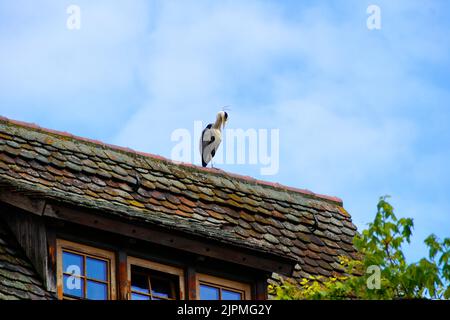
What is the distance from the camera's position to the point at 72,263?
21.6m

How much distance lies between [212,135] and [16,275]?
10.6 m

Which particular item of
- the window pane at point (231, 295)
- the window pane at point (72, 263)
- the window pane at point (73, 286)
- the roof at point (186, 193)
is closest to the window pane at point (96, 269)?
the window pane at point (72, 263)

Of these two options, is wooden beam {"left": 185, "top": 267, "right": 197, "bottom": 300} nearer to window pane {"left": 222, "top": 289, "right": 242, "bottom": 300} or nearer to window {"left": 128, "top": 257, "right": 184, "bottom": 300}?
window {"left": 128, "top": 257, "right": 184, "bottom": 300}

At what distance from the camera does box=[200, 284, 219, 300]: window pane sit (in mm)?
22375

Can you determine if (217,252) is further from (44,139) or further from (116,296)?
(44,139)

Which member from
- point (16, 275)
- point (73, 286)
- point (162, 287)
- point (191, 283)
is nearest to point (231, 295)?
point (191, 283)

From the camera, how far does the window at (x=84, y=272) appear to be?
837 inches

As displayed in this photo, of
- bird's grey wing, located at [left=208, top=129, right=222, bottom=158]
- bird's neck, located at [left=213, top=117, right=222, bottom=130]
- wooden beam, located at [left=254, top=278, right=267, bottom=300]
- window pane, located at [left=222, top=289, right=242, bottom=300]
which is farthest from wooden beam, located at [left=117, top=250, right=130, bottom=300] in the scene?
bird's neck, located at [left=213, top=117, right=222, bottom=130]

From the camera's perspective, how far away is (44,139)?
24.9 metres

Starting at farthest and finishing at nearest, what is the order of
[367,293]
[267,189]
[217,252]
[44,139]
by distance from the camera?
[267,189], [44,139], [217,252], [367,293]

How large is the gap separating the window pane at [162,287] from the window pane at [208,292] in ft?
1.30

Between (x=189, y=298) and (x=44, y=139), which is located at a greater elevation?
(x=44, y=139)
